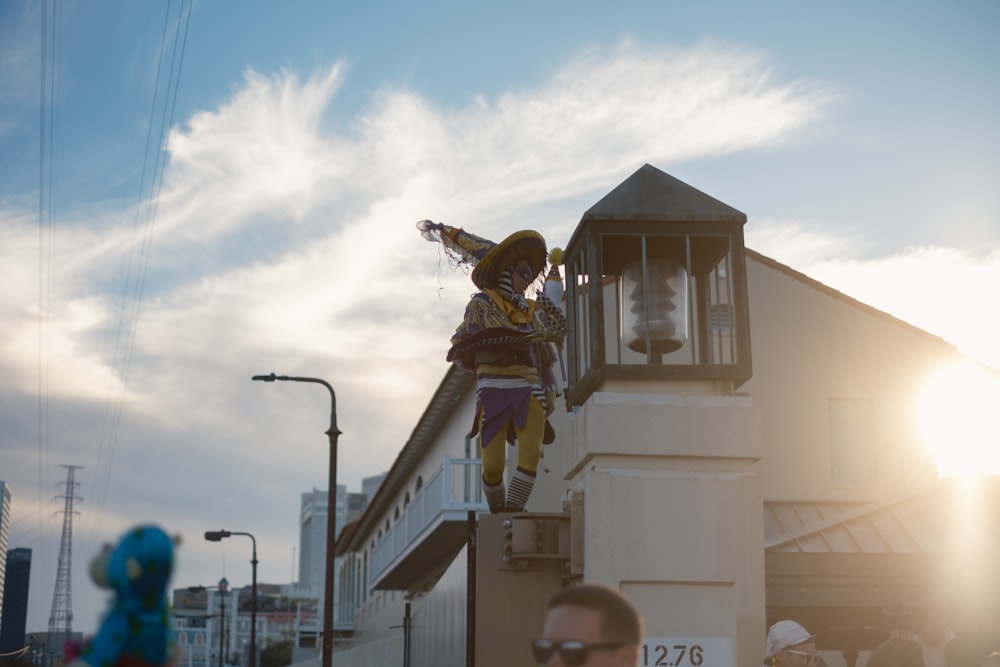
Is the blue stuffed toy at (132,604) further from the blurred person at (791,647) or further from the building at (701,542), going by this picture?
the building at (701,542)

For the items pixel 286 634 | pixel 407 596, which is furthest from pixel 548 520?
pixel 286 634

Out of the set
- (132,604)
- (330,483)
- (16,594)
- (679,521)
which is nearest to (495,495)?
(679,521)

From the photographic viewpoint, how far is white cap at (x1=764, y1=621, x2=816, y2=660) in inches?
288

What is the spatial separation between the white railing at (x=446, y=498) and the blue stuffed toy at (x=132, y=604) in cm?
2033

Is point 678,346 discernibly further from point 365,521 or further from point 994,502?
point 365,521

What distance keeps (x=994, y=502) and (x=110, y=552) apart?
14885mm

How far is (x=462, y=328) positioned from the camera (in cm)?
988

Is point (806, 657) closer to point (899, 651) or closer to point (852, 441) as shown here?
point (899, 651)

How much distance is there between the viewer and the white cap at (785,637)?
24.0 feet

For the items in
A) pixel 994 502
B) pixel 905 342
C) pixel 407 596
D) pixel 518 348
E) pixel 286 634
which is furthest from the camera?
pixel 286 634

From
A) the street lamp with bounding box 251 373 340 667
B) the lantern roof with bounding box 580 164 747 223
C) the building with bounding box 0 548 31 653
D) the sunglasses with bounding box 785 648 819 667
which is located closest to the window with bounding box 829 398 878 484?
the street lamp with bounding box 251 373 340 667

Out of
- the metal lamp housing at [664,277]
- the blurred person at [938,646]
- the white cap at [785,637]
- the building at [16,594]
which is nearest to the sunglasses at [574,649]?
the white cap at [785,637]

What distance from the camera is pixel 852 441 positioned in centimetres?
2536

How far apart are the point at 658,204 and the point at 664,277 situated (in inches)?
19.8
